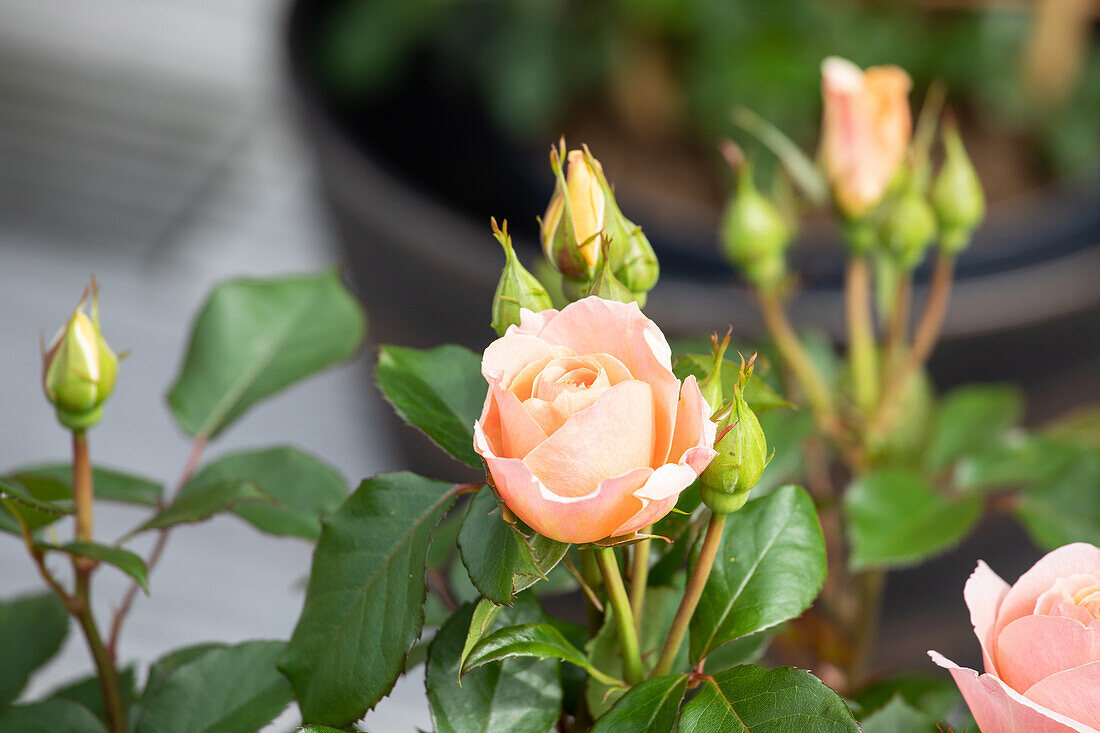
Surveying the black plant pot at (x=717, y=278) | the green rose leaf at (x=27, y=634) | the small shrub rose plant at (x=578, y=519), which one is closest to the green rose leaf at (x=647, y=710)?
the small shrub rose plant at (x=578, y=519)

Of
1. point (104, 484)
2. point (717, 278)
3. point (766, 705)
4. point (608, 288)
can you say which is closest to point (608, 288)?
point (608, 288)

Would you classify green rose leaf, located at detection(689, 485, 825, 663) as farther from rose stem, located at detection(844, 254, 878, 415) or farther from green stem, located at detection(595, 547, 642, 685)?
rose stem, located at detection(844, 254, 878, 415)

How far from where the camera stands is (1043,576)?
0.82 ft

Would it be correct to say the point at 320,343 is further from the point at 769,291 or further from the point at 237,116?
the point at 237,116

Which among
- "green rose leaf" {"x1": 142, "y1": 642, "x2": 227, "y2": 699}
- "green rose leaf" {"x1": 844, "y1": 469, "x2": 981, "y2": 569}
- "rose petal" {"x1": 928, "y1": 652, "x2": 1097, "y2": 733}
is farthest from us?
"green rose leaf" {"x1": 844, "y1": 469, "x2": 981, "y2": 569}

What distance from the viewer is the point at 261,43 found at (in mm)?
1679

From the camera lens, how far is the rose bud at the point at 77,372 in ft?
1.02

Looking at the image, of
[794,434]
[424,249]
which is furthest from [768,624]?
[424,249]

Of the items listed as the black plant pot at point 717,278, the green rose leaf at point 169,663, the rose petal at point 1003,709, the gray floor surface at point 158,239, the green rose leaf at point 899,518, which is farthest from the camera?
the gray floor surface at point 158,239

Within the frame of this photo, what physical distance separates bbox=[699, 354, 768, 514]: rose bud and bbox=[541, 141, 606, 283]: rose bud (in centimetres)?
6

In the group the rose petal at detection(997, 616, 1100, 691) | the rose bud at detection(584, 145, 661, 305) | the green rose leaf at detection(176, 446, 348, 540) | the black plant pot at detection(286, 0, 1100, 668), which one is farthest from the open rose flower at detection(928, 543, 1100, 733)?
the black plant pot at detection(286, 0, 1100, 668)

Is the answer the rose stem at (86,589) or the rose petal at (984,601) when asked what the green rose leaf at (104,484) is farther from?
the rose petal at (984,601)

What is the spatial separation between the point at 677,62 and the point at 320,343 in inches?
34.9

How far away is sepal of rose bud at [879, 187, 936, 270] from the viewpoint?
0.46 meters
